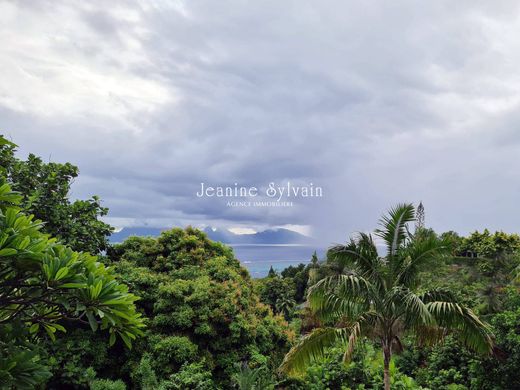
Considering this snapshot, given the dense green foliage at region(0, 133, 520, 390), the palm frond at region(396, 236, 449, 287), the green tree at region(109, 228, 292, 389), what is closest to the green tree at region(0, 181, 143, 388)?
the dense green foliage at region(0, 133, 520, 390)

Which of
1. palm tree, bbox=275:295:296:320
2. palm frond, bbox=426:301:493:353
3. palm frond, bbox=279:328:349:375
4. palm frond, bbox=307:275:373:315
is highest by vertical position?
palm frond, bbox=307:275:373:315

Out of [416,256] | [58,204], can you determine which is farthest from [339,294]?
[58,204]

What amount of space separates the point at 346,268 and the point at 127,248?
6.71 m

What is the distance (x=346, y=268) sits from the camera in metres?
9.42

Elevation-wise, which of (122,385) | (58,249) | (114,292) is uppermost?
(58,249)

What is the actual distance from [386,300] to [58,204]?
8474 millimetres

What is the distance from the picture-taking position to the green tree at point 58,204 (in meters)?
10.2

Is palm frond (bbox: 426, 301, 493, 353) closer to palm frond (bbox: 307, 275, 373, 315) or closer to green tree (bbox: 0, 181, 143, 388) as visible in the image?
palm frond (bbox: 307, 275, 373, 315)

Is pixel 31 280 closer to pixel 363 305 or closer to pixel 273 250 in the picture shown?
pixel 363 305

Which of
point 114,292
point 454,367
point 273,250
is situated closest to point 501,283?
point 454,367

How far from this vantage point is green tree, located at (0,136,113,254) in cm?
1023

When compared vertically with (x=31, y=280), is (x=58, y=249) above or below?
above

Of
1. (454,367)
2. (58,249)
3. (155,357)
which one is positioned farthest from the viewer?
(454,367)

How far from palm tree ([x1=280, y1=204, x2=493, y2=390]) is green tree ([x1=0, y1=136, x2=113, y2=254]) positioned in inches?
249
